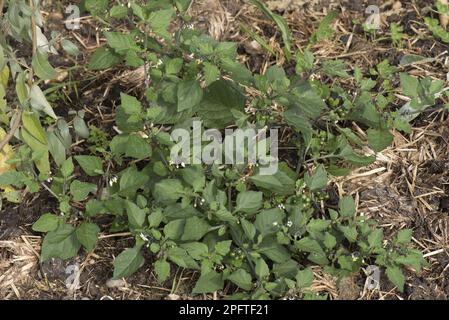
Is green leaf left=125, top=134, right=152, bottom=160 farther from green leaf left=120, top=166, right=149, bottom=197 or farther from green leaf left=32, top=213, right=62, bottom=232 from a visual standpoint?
green leaf left=32, top=213, right=62, bottom=232

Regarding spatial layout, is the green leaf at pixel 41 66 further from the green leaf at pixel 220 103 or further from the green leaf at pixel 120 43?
the green leaf at pixel 220 103

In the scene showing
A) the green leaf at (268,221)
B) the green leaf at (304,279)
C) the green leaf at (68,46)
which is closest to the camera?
the green leaf at (304,279)

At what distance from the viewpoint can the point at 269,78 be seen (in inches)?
87.0

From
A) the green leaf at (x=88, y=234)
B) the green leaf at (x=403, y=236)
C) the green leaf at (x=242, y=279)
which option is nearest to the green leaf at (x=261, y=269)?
the green leaf at (x=242, y=279)

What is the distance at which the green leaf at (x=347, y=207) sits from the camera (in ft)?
6.98

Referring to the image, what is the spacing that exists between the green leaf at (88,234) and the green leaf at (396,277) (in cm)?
89

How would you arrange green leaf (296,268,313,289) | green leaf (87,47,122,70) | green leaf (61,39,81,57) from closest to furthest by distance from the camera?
green leaf (296,268,313,289) → green leaf (87,47,122,70) → green leaf (61,39,81,57)

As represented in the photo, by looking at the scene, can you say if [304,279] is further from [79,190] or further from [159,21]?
[159,21]

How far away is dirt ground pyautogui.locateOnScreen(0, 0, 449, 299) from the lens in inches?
85.0

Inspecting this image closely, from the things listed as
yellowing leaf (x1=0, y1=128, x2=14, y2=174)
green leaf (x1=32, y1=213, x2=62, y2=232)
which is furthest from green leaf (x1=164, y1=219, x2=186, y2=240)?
yellowing leaf (x1=0, y1=128, x2=14, y2=174)

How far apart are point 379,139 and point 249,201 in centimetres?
51

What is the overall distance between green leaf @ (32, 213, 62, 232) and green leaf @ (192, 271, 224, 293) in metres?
0.49

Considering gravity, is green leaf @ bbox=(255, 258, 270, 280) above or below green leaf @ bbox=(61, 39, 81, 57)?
below
